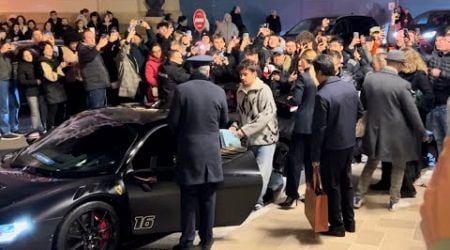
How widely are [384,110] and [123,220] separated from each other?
9.64 ft

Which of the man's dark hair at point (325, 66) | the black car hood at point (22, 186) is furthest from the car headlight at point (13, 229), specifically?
the man's dark hair at point (325, 66)

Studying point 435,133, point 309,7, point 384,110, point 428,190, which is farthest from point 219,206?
point 309,7

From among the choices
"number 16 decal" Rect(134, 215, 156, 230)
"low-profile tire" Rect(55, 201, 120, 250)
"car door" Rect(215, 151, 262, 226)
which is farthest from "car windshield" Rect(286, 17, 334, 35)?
"low-profile tire" Rect(55, 201, 120, 250)

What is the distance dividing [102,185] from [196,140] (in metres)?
0.82

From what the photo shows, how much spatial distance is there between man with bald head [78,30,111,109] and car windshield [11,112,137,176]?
3.84m

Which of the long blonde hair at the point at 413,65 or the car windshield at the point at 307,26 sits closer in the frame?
the long blonde hair at the point at 413,65

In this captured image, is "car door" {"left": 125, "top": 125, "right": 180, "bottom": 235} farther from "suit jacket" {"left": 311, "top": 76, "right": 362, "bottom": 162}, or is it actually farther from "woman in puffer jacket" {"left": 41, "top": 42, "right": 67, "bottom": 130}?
"woman in puffer jacket" {"left": 41, "top": 42, "right": 67, "bottom": 130}

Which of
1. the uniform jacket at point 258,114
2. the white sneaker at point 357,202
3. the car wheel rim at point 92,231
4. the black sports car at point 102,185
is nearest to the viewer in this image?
the black sports car at point 102,185

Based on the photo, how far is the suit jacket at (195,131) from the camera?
4961 millimetres

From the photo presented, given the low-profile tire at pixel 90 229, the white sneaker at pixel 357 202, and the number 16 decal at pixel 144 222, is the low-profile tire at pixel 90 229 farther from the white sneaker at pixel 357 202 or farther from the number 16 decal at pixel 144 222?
the white sneaker at pixel 357 202

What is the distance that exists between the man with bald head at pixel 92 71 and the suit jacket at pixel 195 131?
462cm

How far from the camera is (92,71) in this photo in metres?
9.60

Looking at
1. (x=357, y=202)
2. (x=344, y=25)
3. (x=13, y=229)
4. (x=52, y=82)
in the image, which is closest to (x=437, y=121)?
(x=357, y=202)

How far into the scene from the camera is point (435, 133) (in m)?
7.36
